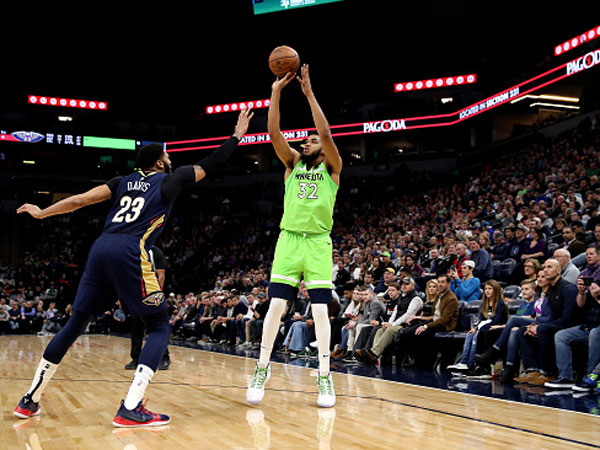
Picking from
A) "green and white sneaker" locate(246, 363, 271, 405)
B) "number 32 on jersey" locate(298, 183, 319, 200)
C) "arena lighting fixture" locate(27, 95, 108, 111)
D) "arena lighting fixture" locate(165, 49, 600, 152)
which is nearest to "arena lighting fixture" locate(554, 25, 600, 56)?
"arena lighting fixture" locate(165, 49, 600, 152)

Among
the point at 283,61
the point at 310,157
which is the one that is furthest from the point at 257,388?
the point at 283,61

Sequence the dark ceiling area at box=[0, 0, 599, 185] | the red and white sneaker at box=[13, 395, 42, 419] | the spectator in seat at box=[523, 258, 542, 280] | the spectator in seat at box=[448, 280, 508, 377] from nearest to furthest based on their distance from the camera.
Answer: the red and white sneaker at box=[13, 395, 42, 419], the spectator in seat at box=[448, 280, 508, 377], the spectator in seat at box=[523, 258, 542, 280], the dark ceiling area at box=[0, 0, 599, 185]

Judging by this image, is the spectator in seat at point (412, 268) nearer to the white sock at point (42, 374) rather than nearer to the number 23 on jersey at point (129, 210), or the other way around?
the number 23 on jersey at point (129, 210)

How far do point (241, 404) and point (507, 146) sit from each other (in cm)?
2077

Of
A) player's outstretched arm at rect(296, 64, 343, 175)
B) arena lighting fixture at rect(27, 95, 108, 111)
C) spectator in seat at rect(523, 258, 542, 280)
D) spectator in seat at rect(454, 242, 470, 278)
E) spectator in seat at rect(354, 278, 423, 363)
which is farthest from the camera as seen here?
arena lighting fixture at rect(27, 95, 108, 111)

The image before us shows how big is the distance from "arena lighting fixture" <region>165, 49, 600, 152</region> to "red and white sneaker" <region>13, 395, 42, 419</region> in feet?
57.6

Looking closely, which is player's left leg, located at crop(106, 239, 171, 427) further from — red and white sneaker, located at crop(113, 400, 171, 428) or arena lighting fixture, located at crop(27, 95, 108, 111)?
arena lighting fixture, located at crop(27, 95, 108, 111)

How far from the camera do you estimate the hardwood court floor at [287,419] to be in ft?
10.2

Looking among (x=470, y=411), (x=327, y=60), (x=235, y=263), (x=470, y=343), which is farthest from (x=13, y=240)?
(x=470, y=411)

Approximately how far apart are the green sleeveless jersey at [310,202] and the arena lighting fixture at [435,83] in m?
24.1

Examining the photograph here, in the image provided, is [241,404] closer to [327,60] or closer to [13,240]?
[13,240]

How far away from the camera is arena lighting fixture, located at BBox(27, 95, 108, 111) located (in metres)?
30.5

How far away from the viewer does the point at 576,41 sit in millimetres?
17922

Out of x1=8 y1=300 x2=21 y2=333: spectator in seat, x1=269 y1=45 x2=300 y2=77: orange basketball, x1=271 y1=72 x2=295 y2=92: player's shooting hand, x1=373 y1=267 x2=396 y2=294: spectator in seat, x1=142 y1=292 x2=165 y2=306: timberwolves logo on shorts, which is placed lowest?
x1=8 y1=300 x2=21 y2=333: spectator in seat
